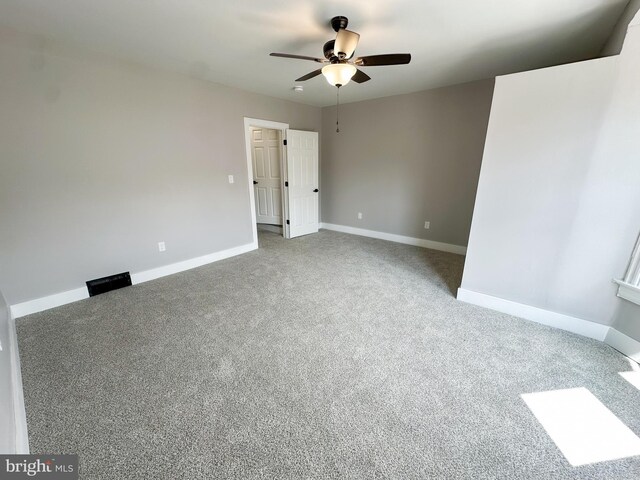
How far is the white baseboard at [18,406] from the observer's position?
4.10 feet

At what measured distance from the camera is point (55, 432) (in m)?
1.38

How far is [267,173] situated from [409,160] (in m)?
2.87

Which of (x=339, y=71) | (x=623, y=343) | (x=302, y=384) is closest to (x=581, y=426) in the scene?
(x=623, y=343)

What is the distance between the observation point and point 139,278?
126 inches

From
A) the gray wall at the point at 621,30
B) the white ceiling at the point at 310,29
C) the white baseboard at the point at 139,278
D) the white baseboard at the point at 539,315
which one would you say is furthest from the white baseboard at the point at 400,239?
the gray wall at the point at 621,30

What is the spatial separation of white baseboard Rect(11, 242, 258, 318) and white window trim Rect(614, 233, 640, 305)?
4201mm

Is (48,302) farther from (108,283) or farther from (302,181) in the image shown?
(302,181)

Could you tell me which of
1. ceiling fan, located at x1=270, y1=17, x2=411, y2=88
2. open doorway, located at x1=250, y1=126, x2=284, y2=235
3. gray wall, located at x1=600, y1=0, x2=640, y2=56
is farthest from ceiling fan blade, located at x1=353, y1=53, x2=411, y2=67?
open doorway, located at x1=250, y1=126, x2=284, y2=235

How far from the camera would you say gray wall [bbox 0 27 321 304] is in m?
2.31

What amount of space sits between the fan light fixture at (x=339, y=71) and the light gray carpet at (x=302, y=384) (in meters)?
2.06

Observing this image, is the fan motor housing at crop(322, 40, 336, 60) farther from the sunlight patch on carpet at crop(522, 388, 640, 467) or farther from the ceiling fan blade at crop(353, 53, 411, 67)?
the sunlight patch on carpet at crop(522, 388, 640, 467)

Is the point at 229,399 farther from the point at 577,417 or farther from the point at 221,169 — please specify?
the point at 221,169

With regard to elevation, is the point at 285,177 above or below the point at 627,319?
above

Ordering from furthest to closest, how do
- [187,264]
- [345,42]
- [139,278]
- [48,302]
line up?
[187,264] < [139,278] < [48,302] < [345,42]
